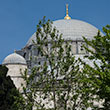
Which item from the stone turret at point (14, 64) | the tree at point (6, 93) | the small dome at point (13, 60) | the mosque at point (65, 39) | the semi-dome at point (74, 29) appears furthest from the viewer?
the semi-dome at point (74, 29)

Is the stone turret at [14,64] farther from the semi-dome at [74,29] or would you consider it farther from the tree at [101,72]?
the tree at [101,72]

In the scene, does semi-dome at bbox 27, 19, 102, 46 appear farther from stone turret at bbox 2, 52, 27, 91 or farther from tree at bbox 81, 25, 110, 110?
tree at bbox 81, 25, 110, 110

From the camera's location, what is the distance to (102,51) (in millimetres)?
7164

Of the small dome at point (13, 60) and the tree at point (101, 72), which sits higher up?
the small dome at point (13, 60)

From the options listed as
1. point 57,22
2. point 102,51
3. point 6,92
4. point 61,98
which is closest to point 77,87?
point 61,98

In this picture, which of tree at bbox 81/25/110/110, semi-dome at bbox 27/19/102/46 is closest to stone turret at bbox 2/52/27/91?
semi-dome at bbox 27/19/102/46

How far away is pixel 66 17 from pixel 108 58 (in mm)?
28163

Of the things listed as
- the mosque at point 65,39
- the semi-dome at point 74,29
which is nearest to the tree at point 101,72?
the mosque at point 65,39

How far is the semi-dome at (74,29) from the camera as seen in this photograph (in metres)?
30.0

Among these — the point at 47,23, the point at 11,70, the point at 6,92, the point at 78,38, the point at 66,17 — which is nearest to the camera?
the point at 47,23

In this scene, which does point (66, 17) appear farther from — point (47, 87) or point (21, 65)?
point (47, 87)

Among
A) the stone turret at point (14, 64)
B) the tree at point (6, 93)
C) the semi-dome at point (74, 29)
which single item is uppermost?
the semi-dome at point (74, 29)

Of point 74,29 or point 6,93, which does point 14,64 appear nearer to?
point 74,29

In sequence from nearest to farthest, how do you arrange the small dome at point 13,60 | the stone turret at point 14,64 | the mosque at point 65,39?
the stone turret at point 14,64 → the mosque at point 65,39 → the small dome at point 13,60
